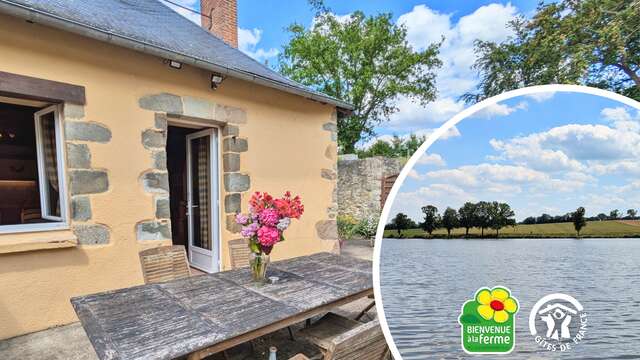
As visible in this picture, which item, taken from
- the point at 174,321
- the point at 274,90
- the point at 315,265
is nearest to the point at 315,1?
the point at 274,90

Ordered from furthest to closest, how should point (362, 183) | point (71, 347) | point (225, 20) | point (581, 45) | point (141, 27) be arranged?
point (362, 183) → point (581, 45) → point (225, 20) → point (141, 27) → point (71, 347)

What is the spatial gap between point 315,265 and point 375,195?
6251 millimetres

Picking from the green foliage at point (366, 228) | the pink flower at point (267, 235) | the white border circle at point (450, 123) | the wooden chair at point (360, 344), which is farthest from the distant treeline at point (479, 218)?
the green foliage at point (366, 228)

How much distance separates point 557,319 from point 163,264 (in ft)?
8.43

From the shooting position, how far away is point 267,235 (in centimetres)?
208

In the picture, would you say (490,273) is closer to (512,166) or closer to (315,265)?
(512,166)

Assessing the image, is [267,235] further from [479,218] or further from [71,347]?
[71,347]

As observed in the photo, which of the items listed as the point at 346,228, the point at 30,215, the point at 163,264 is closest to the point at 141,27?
the point at 30,215

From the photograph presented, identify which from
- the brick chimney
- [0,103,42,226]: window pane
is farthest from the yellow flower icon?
the brick chimney

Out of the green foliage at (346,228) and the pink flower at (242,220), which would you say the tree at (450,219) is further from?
the green foliage at (346,228)

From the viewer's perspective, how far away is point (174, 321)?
1647 mm

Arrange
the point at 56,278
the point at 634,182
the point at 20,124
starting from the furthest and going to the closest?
the point at 20,124, the point at 56,278, the point at 634,182

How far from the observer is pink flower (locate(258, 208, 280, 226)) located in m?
2.11

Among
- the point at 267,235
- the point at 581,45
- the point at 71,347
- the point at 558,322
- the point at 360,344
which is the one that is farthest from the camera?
the point at 581,45
